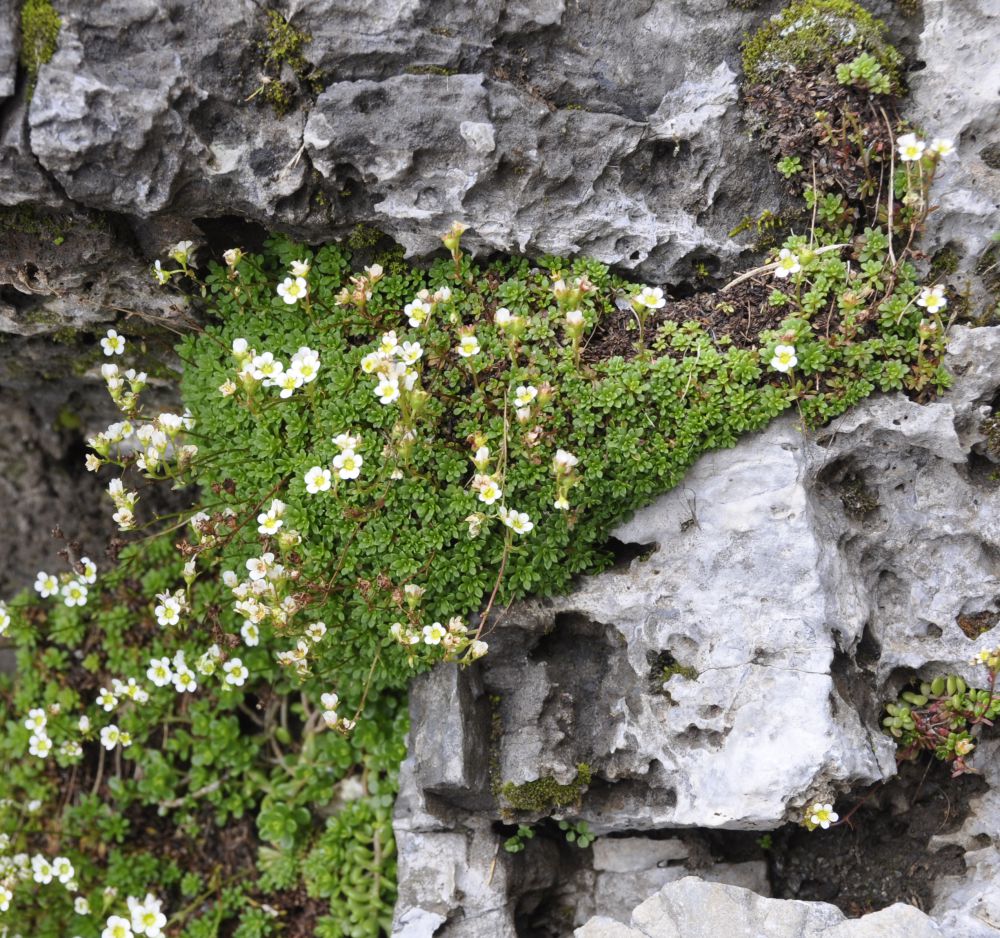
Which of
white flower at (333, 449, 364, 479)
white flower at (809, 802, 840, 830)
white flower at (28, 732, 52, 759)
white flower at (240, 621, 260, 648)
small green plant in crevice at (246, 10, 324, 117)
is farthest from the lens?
white flower at (28, 732, 52, 759)

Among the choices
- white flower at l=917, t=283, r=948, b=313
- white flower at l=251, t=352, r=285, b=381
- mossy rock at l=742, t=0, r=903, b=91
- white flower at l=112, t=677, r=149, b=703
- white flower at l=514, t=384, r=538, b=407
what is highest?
mossy rock at l=742, t=0, r=903, b=91

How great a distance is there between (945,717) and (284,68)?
4.45 metres

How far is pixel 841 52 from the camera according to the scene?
441 cm

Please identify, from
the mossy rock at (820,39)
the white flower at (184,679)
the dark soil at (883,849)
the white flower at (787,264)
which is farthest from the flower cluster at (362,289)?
the dark soil at (883,849)

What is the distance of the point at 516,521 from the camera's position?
14.2 ft

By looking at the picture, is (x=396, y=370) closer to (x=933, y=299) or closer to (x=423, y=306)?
(x=423, y=306)

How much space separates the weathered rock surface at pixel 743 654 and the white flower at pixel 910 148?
845mm

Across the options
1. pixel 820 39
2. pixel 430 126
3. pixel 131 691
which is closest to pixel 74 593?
pixel 131 691

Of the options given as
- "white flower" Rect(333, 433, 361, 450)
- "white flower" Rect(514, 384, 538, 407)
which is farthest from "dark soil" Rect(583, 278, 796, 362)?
"white flower" Rect(333, 433, 361, 450)

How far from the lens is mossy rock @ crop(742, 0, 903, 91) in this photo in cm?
441

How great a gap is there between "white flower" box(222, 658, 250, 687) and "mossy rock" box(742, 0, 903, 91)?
4.07 metres

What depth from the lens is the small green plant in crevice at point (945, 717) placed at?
171 inches

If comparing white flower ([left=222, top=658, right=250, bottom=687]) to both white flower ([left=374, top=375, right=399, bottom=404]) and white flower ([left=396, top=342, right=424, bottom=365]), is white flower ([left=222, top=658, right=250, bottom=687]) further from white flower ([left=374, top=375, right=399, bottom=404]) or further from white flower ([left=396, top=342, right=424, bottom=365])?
white flower ([left=396, top=342, right=424, bottom=365])

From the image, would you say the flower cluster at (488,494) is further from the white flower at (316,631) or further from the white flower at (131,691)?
the white flower at (131,691)
